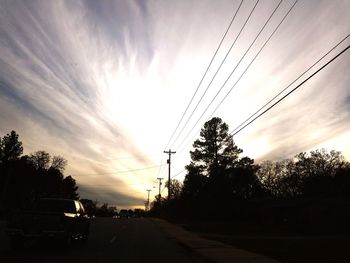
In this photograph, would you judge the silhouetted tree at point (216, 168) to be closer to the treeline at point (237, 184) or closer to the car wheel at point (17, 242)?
the treeline at point (237, 184)

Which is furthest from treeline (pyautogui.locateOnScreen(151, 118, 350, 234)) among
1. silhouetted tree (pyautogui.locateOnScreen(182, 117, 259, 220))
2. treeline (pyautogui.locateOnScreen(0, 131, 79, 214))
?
treeline (pyautogui.locateOnScreen(0, 131, 79, 214))

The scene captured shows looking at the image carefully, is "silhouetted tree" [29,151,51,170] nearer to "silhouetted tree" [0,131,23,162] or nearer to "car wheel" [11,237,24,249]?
"silhouetted tree" [0,131,23,162]

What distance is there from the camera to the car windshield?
56.7 ft

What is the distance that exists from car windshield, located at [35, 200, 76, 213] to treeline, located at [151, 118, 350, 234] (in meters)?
39.3

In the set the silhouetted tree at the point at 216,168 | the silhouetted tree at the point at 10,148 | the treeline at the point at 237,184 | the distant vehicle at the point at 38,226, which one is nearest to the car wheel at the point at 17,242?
the distant vehicle at the point at 38,226

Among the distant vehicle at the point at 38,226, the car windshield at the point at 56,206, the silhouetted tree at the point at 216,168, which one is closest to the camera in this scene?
the distant vehicle at the point at 38,226

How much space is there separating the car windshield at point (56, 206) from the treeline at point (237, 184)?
3934 cm

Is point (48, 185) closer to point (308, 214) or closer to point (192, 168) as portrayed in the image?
point (192, 168)

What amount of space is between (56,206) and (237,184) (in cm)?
6190

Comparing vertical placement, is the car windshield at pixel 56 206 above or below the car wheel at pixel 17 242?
above

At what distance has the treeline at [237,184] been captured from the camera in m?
61.4

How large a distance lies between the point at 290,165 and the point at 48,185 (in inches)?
2425

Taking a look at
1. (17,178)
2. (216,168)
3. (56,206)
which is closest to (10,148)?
(17,178)

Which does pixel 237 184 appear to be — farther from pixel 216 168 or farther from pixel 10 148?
pixel 10 148
